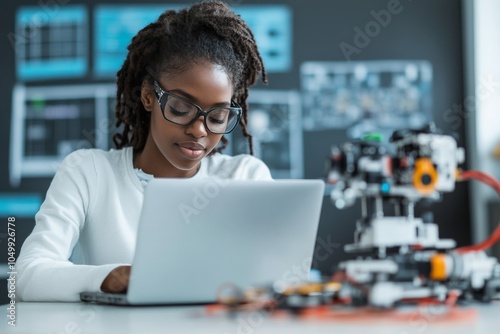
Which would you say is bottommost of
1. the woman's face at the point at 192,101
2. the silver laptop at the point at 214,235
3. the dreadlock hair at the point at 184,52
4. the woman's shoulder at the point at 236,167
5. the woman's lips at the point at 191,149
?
the silver laptop at the point at 214,235

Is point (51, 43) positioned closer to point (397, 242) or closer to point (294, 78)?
point (294, 78)

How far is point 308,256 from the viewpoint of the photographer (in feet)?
3.34

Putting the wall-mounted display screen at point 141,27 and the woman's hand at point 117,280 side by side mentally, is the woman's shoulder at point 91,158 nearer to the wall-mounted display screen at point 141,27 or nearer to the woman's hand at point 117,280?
the woman's hand at point 117,280

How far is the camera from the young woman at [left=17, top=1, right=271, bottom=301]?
1.38m

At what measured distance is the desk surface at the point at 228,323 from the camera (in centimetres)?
67

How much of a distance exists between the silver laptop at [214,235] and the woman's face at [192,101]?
18.2 inches

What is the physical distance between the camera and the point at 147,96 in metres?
1.57

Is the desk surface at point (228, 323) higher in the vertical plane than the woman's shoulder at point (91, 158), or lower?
lower

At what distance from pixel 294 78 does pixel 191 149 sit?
1524 mm

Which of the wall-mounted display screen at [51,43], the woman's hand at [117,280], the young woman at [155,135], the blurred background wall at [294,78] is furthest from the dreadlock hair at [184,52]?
the wall-mounted display screen at [51,43]

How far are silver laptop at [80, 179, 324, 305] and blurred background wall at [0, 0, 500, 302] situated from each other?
189 centimetres

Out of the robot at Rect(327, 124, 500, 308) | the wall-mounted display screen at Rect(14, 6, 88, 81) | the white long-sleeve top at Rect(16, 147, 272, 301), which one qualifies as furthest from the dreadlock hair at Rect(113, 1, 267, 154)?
the wall-mounted display screen at Rect(14, 6, 88, 81)

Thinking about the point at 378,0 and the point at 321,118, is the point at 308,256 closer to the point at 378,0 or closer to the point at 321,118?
the point at 321,118

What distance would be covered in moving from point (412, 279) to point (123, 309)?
0.42m
